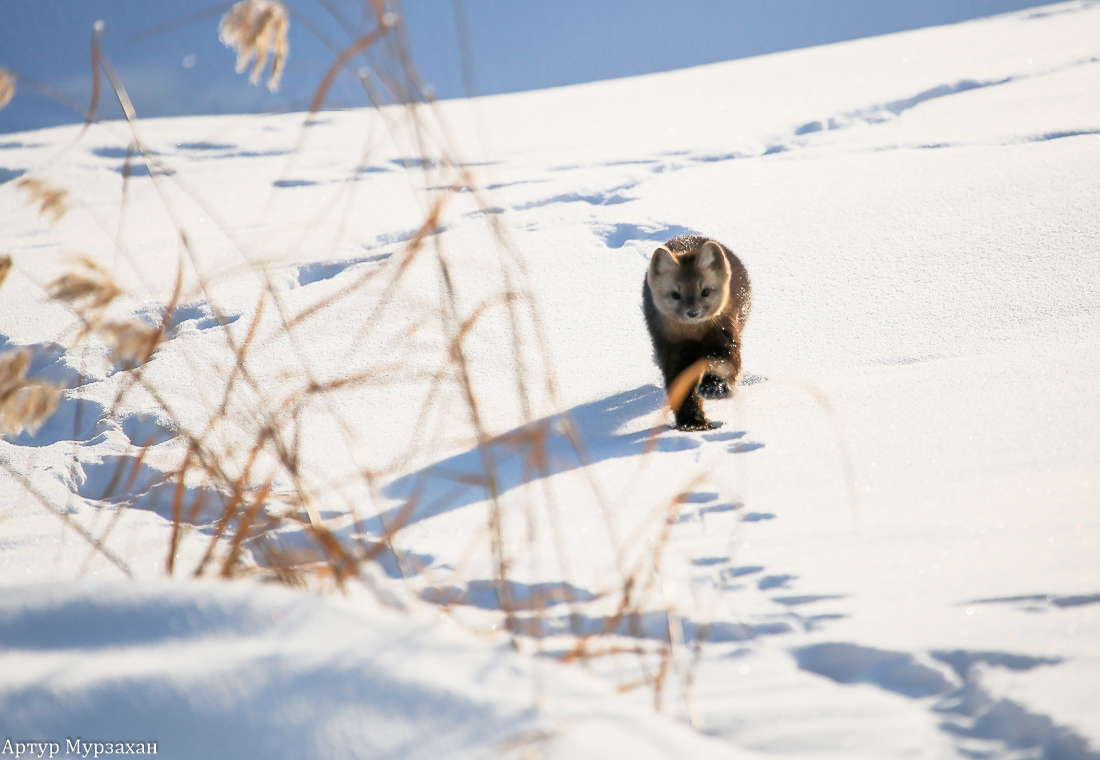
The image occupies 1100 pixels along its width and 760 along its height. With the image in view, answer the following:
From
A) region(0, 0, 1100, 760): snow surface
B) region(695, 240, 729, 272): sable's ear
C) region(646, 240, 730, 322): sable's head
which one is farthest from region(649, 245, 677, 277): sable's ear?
region(0, 0, 1100, 760): snow surface

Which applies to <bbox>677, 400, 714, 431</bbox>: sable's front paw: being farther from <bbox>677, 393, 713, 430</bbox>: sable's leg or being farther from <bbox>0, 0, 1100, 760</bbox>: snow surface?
<bbox>0, 0, 1100, 760</bbox>: snow surface

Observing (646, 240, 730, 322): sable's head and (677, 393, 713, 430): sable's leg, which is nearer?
(677, 393, 713, 430): sable's leg

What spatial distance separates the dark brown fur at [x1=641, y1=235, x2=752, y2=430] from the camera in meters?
3.35

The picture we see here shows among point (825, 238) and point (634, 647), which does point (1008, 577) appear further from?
point (825, 238)

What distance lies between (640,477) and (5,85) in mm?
1779

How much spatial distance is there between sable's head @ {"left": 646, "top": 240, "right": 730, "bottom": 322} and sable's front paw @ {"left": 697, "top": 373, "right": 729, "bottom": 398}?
278 millimetres

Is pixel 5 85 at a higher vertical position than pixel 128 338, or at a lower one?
higher

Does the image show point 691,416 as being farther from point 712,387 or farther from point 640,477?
point 640,477

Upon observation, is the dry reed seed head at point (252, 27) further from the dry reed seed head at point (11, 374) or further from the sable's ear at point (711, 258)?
the sable's ear at point (711, 258)

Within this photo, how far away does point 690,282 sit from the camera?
3.45m

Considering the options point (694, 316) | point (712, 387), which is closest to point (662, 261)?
point (694, 316)

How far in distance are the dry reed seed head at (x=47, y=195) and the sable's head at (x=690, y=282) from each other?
2.47 metres

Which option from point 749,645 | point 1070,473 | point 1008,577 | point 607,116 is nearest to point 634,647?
point 749,645

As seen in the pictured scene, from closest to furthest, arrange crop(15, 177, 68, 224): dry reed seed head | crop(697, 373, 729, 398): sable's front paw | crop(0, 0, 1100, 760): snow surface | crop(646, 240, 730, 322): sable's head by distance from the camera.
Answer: crop(0, 0, 1100, 760): snow surface < crop(15, 177, 68, 224): dry reed seed head < crop(697, 373, 729, 398): sable's front paw < crop(646, 240, 730, 322): sable's head
